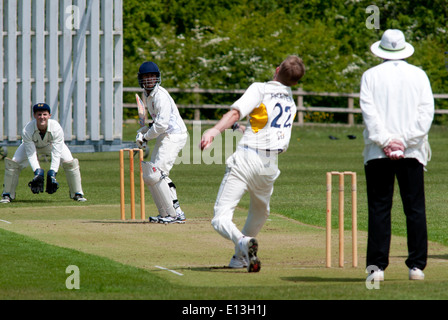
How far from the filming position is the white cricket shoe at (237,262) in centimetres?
844

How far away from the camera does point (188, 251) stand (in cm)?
974

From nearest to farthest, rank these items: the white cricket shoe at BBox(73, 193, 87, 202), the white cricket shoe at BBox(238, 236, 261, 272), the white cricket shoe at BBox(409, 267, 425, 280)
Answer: the white cricket shoe at BBox(409, 267, 425, 280)
the white cricket shoe at BBox(238, 236, 261, 272)
the white cricket shoe at BBox(73, 193, 87, 202)

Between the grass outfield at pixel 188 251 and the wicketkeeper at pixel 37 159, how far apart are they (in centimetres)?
24

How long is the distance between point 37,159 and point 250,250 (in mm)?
7099

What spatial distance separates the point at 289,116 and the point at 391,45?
1064mm

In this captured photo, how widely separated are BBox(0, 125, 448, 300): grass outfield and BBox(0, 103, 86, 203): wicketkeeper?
0.79 ft

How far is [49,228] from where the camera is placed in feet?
37.8

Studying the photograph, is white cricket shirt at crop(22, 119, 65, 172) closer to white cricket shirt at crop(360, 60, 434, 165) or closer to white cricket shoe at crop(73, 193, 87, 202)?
white cricket shoe at crop(73, 193, 87, 202)

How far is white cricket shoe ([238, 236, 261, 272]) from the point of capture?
26.1ft

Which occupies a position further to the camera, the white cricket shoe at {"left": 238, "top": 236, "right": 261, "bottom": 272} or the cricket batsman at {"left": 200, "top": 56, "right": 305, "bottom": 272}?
the cricket batsman at {"left": 200, "top": 56, "right": 305, "bottom": 272}

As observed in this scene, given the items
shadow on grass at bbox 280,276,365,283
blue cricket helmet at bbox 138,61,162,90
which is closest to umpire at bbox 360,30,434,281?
shadow on grass at bbox 280,276,365,283

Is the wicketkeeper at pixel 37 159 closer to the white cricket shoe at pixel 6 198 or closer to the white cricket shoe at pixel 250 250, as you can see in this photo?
the white cricket shoe at pixel 6 198

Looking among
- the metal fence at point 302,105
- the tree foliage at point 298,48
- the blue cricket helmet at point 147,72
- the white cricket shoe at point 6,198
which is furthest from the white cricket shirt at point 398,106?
the tree foliage at point 298,48
